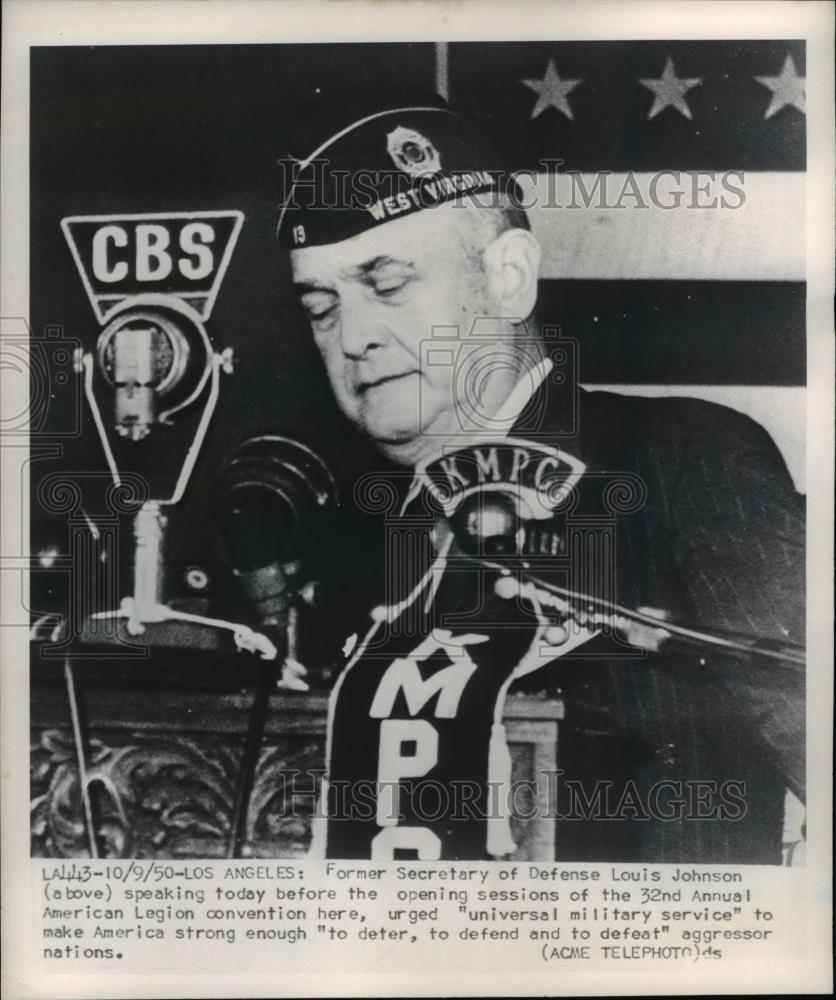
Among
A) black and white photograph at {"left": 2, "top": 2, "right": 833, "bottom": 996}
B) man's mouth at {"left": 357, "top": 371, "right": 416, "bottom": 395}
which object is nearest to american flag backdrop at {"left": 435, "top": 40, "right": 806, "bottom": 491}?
black and white photograph at {"left": 2, "top": 2, "right": 833, "bottom": 996}

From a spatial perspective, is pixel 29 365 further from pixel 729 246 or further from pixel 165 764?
pixel 729 246

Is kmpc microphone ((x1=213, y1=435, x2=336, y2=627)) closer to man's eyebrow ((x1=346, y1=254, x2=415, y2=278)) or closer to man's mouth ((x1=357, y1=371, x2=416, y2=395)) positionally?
man's mouth ((x1=357, y1=371, x2=416, y2=395))

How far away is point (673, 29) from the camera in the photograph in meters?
1.25

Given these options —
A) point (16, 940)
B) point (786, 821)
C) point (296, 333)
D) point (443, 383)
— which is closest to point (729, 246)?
point (443, 383)

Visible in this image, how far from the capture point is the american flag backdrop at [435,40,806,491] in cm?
124

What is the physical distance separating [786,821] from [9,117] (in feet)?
4.96

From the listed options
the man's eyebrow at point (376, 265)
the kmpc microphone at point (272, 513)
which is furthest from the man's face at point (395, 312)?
the kmpc microphone at point (272, 513)

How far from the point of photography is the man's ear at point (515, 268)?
1.25 metres

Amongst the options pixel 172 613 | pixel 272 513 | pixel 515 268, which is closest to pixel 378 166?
pixel 515 268

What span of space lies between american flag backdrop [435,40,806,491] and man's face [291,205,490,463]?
13 cm

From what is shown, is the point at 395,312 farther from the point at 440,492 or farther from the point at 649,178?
the point at 649,178

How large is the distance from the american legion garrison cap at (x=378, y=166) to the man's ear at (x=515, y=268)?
0.06 meters

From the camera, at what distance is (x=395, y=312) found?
1.26 m

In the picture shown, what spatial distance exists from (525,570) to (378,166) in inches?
24.4
